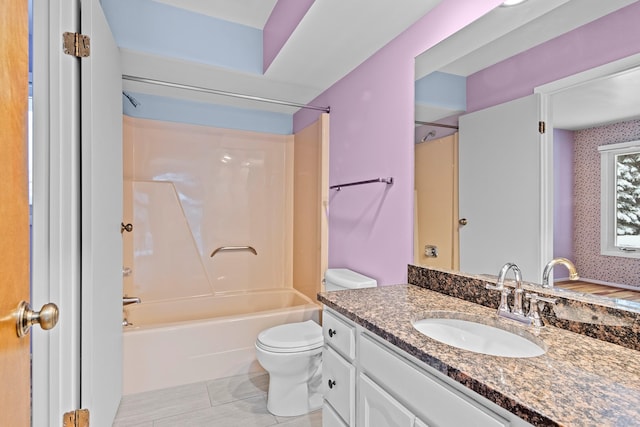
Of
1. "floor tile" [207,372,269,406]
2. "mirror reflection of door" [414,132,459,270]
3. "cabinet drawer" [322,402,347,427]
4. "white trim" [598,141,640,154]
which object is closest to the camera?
"white trim" [598,141,640,154]

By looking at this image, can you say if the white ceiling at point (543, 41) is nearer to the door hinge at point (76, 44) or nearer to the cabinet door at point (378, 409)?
the cabinet door at point (378, 409)

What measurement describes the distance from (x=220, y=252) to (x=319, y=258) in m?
1.08

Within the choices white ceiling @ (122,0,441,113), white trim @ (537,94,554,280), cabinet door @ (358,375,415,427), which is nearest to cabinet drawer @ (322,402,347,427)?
cabinet door @ (358,375,415,427)

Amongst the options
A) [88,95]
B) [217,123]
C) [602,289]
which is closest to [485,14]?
[602,289]

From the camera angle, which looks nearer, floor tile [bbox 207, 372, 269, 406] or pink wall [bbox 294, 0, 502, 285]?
pink wall [bbox 294, 0, 502, 285]

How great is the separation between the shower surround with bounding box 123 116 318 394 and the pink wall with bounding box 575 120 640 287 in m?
1.94

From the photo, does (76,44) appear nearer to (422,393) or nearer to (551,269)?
(422,393)

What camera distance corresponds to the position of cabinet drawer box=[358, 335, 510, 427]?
2.44 feet

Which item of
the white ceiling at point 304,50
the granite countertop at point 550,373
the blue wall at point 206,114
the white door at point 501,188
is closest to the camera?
the granite countertop at point 550,373

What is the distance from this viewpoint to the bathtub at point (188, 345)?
2162mm

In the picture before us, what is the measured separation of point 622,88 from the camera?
96cm

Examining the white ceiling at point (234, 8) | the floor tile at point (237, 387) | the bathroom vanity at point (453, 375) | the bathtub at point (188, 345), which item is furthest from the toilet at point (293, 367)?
the white ceiling at point (234, 8)

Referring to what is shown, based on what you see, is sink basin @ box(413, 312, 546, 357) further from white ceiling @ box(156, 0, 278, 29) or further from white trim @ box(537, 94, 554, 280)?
white ceiling @ box(156, 0, 278, 29)

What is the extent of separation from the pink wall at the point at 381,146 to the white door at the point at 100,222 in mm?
1491
